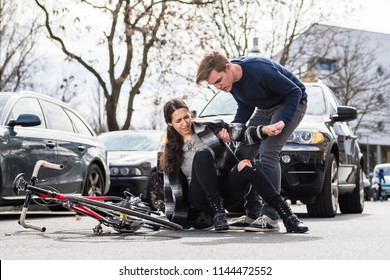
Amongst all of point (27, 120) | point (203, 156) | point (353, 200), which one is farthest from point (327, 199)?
point (27, 120)

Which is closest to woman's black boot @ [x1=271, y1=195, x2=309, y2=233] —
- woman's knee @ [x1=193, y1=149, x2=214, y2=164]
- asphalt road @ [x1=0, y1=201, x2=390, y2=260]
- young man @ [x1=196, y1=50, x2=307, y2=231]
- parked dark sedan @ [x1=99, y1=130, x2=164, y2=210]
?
asphalt road @ [x1=0, y1=201, x2=390, y2=260]

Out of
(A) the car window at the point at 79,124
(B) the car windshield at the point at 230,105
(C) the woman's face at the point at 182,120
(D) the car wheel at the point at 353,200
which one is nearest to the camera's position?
(C) the woman's face at the point at 182,120

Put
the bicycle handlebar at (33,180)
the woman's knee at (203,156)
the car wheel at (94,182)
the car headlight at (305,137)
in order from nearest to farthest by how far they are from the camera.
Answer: the woman's knee at (203,156) → the bicycle handlebar at (33,180) → the car headlight at (305,137) → the car wheel at (94,182)

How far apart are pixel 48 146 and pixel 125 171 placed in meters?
4.09

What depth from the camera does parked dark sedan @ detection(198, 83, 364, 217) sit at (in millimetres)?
10109

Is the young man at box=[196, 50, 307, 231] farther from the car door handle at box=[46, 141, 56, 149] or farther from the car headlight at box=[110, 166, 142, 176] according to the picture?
the car headlight at box=[110, 166, 142, 176]

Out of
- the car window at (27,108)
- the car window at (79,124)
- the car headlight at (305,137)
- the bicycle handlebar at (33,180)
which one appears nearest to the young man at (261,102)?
the bicycle handlebar at (33,180)

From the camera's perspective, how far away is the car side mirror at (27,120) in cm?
1002

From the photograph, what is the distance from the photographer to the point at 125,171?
14852mm

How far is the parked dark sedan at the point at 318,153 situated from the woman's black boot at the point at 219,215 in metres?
2.83

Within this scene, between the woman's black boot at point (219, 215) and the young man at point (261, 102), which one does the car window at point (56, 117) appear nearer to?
the young man at point (261, 102)

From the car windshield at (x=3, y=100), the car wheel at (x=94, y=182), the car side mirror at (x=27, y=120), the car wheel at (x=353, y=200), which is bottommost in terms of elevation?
the car wheel at (x=353, y=200)

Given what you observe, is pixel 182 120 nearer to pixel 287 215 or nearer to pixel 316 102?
pixel 287 215
